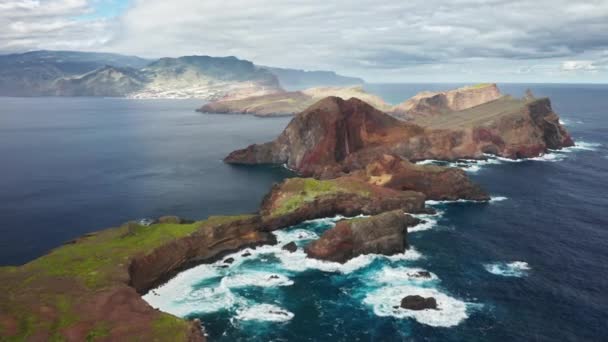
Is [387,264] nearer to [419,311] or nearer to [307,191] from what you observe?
[419,311]

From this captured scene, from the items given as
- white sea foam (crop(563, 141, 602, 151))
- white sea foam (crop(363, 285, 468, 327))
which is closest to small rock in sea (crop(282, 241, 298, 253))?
white sea foam (crop(363, 285, 468, 327))

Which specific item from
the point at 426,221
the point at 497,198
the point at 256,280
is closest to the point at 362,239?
the point at 256,280

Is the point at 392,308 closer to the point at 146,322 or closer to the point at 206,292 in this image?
the point at 206,292

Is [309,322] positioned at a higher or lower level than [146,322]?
lower

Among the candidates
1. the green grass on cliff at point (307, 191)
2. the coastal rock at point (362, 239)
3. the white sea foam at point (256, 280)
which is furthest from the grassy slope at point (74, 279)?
the coastal rock at point (362, 239)

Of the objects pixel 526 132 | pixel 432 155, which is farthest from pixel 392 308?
pixel 526 132

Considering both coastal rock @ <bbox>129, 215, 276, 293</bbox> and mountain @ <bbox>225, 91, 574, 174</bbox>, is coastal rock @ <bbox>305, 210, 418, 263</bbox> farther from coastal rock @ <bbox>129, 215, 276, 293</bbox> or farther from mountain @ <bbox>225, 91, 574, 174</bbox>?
mountain @ <bbox>225, 91, 574, 174</bbox>

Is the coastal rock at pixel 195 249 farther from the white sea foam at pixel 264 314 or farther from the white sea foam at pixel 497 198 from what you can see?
the white sea foam at pixel 497 198
